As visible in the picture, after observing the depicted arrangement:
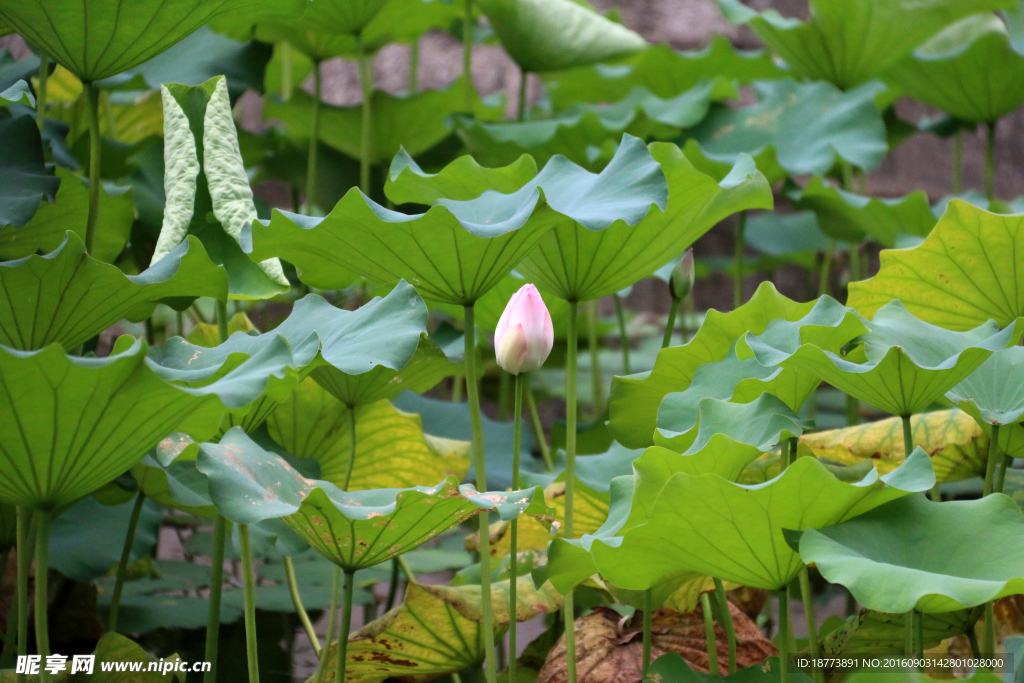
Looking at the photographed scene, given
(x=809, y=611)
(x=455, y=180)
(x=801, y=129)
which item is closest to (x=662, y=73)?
(x=801, y=129)

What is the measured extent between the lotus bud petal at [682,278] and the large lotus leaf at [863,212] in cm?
44

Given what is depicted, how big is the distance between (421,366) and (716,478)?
432 millimetres

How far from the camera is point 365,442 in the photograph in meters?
1.02

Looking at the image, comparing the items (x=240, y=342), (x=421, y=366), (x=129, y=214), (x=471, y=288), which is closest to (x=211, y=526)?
(x=129, y=214)

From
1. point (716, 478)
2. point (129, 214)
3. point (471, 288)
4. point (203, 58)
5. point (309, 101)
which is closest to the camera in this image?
point (716, 478)

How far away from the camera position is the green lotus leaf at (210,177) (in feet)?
2.86

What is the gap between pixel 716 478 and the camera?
523mm

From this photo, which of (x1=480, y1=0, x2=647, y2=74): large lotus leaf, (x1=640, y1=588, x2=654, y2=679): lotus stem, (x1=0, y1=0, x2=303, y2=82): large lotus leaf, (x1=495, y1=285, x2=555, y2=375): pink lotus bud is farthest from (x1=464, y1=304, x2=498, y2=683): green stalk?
(x1=480, y1=0, x2=647, y2=74): large lotus leaf

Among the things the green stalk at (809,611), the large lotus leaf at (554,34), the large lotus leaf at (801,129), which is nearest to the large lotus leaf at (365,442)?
the green stalk at (809,611)

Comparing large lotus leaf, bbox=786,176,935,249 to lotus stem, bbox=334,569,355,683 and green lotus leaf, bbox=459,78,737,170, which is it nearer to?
green lotus leaf, bbox=459,78,737,170

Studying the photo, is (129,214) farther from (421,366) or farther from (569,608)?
(569,608)

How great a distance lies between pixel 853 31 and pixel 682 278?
82 centimetres

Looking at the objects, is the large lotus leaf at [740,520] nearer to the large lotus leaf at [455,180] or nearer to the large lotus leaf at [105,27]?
the large lotus leaf at [455,180]

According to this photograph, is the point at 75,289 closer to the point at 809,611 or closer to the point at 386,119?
the point at 809,611
